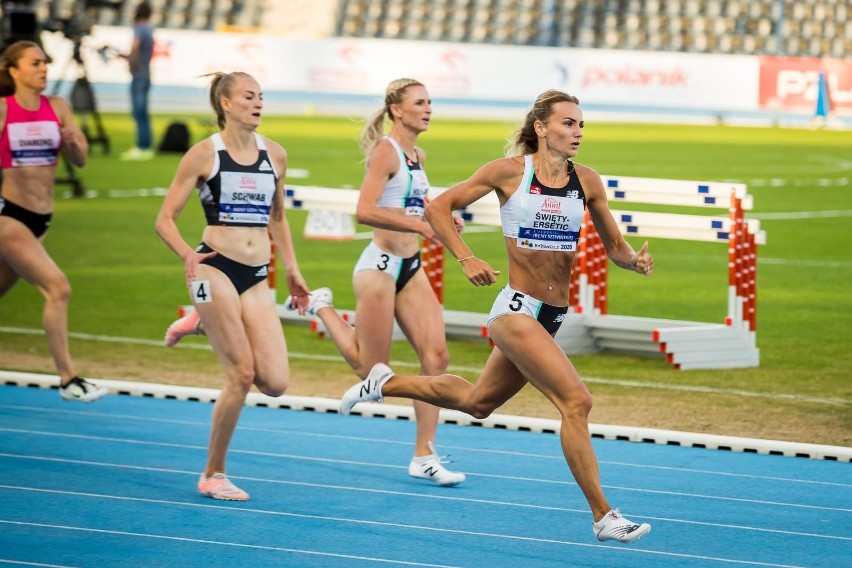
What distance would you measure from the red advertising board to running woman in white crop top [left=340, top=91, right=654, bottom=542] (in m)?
37.0

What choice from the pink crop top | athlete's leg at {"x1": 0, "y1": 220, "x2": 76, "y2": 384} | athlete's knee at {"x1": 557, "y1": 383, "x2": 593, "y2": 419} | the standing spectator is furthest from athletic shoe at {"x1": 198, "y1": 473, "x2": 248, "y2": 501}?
the standing spectator

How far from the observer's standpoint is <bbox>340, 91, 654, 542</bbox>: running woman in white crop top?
7266mm

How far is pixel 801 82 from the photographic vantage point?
4331 centimetres

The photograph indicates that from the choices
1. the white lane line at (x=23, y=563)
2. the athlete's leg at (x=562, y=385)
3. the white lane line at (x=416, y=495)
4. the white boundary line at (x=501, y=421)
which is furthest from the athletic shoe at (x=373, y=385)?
the white boundary line at (x=501, y=421)

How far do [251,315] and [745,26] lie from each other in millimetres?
42446

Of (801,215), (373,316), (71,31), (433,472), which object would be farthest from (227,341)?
(801,215)

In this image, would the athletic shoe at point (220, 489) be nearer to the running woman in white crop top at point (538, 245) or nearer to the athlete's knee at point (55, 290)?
the running woman in white crop top at point (538, 245)

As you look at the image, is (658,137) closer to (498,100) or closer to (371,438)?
(498,100)

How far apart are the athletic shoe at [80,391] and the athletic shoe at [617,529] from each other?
4.21 metres

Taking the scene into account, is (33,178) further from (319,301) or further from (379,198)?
(379,198)

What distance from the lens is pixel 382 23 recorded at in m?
49.6

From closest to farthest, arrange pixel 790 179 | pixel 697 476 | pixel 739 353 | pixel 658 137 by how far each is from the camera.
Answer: pixel 697 476 → pixel 739 353 → pixel 790 179 → pixel 658 137

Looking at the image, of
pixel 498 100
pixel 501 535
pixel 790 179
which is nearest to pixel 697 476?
pixel 501 535

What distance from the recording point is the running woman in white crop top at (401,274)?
29.0 ft
